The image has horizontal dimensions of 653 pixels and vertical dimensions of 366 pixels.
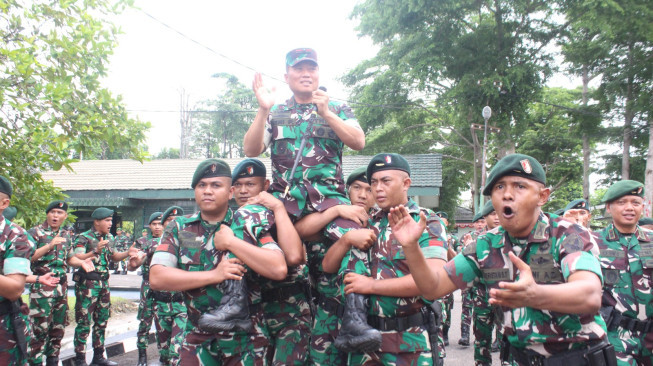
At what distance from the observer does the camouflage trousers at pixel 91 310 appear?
7305 millimetres

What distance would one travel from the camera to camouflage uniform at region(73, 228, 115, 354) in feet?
24.0

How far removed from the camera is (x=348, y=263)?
3.40 meters

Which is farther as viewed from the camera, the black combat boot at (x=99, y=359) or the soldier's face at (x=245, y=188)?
the black combat boot at (x=99, y=359)

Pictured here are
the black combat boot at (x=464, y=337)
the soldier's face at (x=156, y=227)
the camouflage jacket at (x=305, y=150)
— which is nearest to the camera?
the camouflage jacket at (x=305, y=150)

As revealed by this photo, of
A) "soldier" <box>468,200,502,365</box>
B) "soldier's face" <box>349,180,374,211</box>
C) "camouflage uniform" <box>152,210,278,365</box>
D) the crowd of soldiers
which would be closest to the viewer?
the crowd of soldiers

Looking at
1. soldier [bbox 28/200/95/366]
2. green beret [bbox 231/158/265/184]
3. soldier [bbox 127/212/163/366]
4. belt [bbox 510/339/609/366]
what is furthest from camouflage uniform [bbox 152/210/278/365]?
soldier [bbox 127/212/163/366]

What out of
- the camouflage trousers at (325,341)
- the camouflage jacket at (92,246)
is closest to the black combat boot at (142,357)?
the camouflage jacket at (92,246)

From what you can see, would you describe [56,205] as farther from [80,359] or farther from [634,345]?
[634,345]

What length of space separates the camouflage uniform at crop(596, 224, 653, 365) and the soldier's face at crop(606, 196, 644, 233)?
0.23 feet

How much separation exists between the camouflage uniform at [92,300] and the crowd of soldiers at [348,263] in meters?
3.63

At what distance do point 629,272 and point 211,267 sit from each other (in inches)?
142

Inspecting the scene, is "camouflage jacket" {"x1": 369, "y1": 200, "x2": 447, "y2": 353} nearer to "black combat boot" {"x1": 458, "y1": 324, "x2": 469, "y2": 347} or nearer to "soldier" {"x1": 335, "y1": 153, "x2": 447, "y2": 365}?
"soldier" {"x1": 335, "y1": 153, "x2": 447, "y2": 365}

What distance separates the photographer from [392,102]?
970 inches

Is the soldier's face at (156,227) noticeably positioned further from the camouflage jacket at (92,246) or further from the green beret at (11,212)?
the green beret at (11,212)
